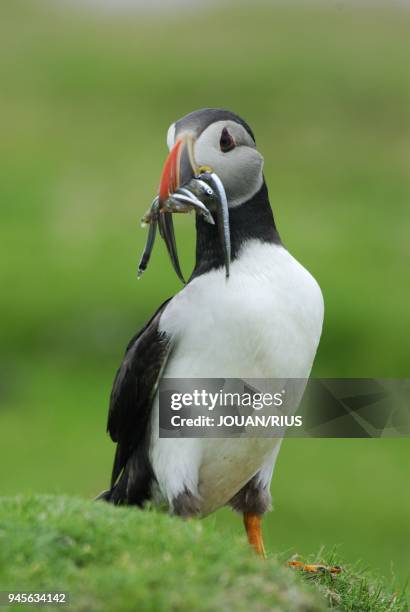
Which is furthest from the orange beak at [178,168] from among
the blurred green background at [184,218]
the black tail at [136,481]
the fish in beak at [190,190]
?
the blurred green background at [184,218]

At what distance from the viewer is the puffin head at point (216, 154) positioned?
277 inches

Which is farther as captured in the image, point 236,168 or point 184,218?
point 184,218

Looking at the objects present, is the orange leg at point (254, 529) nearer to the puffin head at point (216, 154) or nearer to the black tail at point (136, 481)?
the black tail at point (136, 481)

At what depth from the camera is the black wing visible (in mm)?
7242

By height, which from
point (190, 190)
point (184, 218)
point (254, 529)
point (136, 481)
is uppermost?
point (190, 190)

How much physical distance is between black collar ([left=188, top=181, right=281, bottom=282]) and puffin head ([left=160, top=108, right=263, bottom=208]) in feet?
0.18

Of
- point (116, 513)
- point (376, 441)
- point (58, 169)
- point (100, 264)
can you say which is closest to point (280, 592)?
point (116, 513)

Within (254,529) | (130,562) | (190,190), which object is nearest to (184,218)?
(254,529)

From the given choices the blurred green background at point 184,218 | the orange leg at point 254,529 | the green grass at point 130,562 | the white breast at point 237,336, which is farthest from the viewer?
the blurred green background at point 184,218

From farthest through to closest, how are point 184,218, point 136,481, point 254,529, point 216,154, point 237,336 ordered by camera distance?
1. point 184,218
2. point 254,529
3. point 136,481
4. point 216,154
5. point 237,336

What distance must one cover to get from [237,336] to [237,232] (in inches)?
22.9

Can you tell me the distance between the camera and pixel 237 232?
23.7 feet

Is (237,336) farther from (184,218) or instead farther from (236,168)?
(184,218)

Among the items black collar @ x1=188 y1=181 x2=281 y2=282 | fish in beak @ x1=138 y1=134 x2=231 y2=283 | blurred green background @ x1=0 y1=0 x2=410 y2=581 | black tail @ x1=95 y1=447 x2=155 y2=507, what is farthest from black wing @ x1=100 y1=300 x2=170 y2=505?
blurred green background @ x1=0 y1=0 x2=410 y2=581
